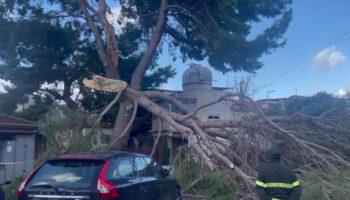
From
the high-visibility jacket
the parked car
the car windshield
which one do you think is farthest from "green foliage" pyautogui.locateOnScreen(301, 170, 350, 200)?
the car windshield

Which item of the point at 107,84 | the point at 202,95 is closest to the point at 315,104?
the point at 107,84

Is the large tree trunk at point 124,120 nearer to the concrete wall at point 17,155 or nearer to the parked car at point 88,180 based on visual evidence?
the concrete wall at point 17,155

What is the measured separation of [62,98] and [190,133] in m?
12.4

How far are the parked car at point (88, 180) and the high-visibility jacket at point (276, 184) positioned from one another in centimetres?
203

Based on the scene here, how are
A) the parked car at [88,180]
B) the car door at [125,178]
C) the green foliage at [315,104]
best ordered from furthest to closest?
the green foliage at [315,104] → the car door at [125,178] → the parked car at [88,180]

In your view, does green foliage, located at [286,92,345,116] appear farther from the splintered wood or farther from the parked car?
the parked car

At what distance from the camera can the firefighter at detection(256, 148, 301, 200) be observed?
5293 millimetres

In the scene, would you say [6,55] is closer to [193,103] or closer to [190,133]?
[190,133]

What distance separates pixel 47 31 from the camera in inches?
712

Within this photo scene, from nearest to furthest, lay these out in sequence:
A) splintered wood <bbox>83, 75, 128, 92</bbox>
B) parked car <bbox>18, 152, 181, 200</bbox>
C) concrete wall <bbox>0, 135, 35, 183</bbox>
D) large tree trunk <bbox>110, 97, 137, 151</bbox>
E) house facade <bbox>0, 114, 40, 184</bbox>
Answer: parked car <bbox>18, 152, 181, 200</bbox>
splintered wood <bbox>83, 75, 128, 92</bbox>
large tree trunk <bbox>110, 97, 137, 151</bbox>
concrete wall <bbox>0, 135, 35, 183</bbox>
house facade <bbox>0, 114, 40, 184</bbox>

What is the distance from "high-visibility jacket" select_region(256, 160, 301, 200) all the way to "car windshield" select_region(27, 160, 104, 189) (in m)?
2.36

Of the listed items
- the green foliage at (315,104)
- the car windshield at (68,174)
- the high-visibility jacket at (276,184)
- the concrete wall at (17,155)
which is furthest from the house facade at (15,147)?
the high-visibility jacket at (276,184)

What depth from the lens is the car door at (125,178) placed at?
593 cm

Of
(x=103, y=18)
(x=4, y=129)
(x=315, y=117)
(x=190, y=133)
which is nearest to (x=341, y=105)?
(x=315, y=117)
